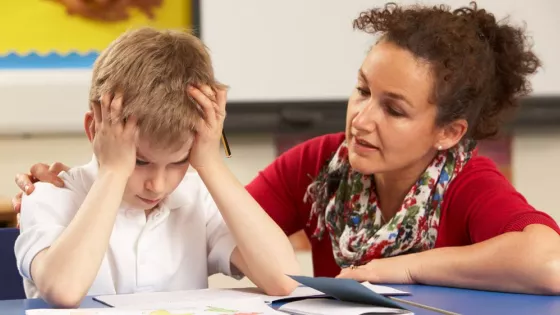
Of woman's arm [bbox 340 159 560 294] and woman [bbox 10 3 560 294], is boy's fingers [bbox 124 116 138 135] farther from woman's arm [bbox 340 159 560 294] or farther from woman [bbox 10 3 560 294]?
woman's arm [bbox 340 159 560 294]

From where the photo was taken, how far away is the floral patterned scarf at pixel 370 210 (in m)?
Answer: 1.80

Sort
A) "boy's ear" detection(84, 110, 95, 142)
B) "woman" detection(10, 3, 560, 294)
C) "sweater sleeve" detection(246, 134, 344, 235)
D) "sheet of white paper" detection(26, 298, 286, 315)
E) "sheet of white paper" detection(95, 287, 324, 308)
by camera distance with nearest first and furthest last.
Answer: "sheet of white paper" detection(26, 298, 286, 315) < "sheet of white paper" detection(95, 287, 324, 308) < "boy's ear" detection(84, 110, 95, 142) < "woman" detection(10, 3, 560, 294) < "sweater sleeve" detection(246, 134, 344, 235)

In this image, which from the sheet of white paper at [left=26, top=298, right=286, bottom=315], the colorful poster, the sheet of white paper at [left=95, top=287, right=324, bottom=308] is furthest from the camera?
the colorful poster

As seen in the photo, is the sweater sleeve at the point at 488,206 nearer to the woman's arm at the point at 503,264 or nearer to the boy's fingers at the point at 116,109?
the woman's arm at the point at 503,264

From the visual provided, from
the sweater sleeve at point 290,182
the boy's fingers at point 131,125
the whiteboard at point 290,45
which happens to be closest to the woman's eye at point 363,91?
the sweater sleeve at point 290,182

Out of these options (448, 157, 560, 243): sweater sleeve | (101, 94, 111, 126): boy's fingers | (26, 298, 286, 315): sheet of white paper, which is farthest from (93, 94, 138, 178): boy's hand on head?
(448, 157, 560, 243): sweater sleeve

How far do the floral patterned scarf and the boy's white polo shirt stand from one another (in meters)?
0.33

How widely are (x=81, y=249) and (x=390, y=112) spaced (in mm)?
687

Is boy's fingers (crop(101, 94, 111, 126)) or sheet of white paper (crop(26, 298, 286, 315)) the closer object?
sheet of white paper (crop(26, 298, 286, 315))

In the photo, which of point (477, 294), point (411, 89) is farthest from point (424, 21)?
point (477, 294)

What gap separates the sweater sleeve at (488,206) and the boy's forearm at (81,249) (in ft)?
2.32

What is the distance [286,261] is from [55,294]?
1.25 feet

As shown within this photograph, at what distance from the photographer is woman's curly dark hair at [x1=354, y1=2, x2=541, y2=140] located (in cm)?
178

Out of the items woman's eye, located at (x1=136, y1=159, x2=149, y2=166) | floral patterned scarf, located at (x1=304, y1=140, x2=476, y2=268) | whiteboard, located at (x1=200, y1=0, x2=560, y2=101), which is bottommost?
floral patterned scarf, located at (x1=304, y1=140, x2=476, y2=268)
